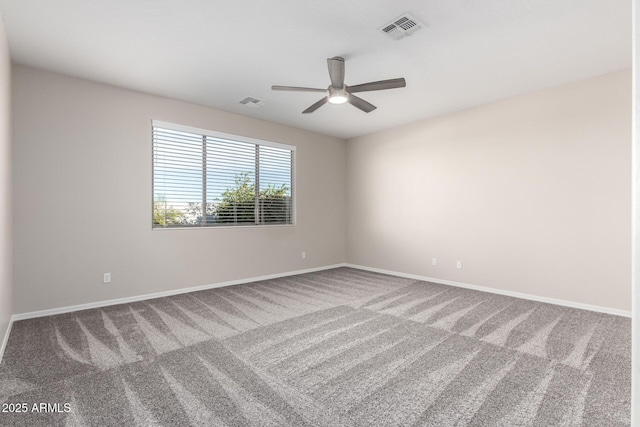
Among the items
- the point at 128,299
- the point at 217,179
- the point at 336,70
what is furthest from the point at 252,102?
the point at 128,299

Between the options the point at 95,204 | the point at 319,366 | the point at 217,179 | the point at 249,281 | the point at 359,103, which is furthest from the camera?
the point at 249,281

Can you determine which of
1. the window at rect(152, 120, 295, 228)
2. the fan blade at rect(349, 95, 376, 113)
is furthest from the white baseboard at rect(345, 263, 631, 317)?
the fan blade at rect(349, 95, 376, 113)

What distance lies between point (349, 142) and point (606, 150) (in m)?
4.31

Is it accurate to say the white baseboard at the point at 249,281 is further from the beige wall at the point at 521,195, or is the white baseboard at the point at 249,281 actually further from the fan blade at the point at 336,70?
the fan blade at the point at 336,70

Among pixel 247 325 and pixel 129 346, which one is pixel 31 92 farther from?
pixel 247 325

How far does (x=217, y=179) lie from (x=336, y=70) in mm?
2792

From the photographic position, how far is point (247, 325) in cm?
328

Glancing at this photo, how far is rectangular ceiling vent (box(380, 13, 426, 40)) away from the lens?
269 centimetres

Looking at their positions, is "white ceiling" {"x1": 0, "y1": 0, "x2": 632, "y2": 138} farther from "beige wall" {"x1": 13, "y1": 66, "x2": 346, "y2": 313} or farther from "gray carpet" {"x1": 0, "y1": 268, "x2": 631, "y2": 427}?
"gray carpet" {"x1": 0, "y1": 268, "x2": 631, "y2": 427}

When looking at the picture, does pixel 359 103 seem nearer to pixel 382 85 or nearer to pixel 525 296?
pixel 382 85

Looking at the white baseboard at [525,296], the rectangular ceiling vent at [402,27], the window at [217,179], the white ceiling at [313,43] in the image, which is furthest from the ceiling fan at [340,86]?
the white baseboard at [525,296]

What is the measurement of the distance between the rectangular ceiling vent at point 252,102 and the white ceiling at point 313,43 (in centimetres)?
15

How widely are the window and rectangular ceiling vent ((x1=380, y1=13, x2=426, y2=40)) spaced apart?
3.16 meters

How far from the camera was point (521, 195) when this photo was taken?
14.4ft
